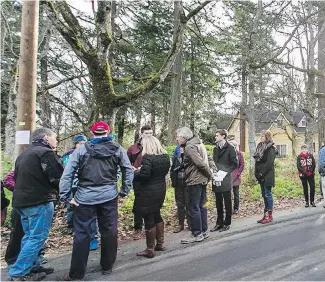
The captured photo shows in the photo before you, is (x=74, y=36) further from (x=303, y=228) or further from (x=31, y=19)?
(x=303, y=228)

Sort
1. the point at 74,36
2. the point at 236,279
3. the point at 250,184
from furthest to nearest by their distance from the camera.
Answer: the point at 250,184 < the point at 74,36 < the point at 236,279

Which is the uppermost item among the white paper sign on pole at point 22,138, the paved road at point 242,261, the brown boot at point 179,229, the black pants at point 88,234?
the white paper sign on pole at point 22,138

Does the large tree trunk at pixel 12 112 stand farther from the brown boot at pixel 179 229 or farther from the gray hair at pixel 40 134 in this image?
the brown boot at pixel 179 229

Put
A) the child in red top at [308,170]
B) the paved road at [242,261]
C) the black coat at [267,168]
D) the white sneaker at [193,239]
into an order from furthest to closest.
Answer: the child in red top at [308,170], the black coat at [267,168], the white sneaker at [193,239], the paved road at [242,261]

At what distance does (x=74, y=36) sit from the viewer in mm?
6832

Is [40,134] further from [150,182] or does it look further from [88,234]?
[150,182]

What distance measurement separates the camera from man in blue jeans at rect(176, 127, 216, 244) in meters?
5.81

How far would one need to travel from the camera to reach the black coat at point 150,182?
5.05m

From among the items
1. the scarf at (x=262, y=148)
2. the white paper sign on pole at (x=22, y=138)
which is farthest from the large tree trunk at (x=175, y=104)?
the white paper sign on pole at (x=22, y=138)

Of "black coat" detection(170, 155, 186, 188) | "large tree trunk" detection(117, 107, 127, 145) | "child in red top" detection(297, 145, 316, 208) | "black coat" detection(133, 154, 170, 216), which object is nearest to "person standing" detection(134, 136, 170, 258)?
"black coat" detection(133, 154, 170, 216)

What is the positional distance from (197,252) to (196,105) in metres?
17.4

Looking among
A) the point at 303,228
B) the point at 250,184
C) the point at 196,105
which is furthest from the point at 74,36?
the point at 196,105

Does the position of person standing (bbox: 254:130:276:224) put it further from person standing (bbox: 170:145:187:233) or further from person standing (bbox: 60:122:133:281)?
person standing (bbox: 60:122:133:281)

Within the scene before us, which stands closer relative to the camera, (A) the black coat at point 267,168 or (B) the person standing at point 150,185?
(B) the person standing at point 150,185
